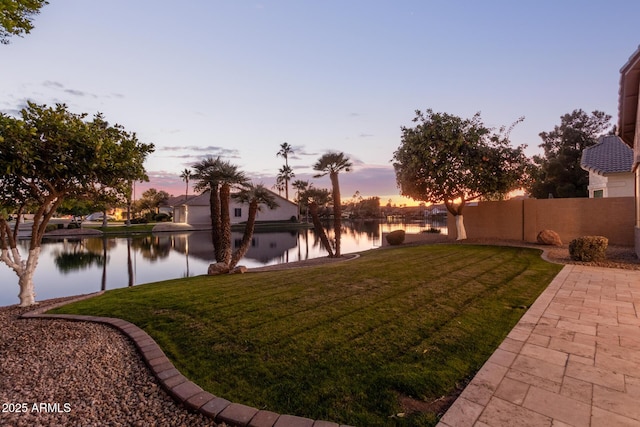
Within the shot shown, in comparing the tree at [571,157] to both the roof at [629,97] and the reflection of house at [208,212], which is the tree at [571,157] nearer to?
the roof at [629,97]

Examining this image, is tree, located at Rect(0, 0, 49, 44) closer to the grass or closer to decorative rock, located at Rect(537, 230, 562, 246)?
the grass

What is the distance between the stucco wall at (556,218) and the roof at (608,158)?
2802 millimetres

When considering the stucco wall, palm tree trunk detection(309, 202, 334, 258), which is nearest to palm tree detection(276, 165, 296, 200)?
palm tree trunk detection(309, 202, 334, 258)

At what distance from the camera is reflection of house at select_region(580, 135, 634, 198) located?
43.6ft

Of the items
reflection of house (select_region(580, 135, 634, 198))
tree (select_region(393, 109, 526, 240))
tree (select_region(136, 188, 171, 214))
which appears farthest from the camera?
tree (select_region(136, 188, 171, 214))

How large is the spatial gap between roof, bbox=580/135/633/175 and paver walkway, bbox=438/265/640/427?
1256 cm

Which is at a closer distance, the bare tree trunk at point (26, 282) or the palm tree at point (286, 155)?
the bare tree trunk at point (26, 282)

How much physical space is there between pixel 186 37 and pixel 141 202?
50300 mm

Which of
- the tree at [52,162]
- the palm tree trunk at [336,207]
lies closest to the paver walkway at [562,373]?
the tree at [52,162]

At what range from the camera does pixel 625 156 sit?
14.3 m

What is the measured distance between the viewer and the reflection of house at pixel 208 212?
40.9 meters

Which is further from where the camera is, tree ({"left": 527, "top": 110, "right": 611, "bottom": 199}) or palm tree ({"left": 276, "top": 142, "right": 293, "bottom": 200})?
palm tree ({"left": 276, "top": 142, "right": 293, "bottom": 200})

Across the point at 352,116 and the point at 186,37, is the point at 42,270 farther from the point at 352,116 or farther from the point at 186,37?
the point at 352,116

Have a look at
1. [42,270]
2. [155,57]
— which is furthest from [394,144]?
[42,270]
